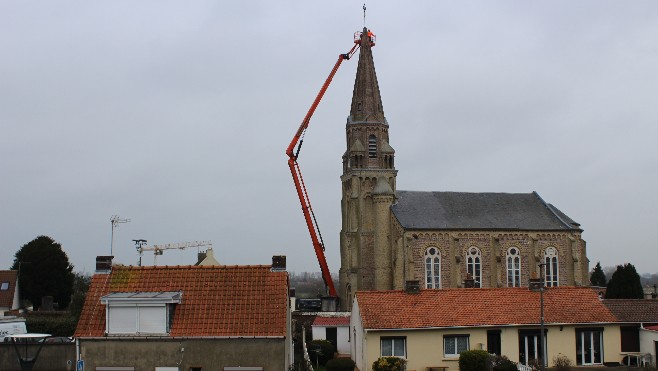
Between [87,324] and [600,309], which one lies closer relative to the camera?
[87,324]

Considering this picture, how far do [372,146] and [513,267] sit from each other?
58.0ft

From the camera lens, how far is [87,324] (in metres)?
25.8

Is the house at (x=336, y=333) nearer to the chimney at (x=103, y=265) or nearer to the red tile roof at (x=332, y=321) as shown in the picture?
the red tile roof at (x=332, y=321)

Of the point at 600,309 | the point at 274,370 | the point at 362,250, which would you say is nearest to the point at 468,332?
the point at 600,309

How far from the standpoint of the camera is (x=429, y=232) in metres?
65.2

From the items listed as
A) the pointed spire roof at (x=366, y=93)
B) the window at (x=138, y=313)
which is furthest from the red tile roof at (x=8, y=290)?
the window at (x=138, y=313)

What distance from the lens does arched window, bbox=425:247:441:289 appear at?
214ft

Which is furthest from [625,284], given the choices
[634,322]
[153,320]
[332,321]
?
[153,320]

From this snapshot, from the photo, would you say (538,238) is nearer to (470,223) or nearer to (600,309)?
(470,223)

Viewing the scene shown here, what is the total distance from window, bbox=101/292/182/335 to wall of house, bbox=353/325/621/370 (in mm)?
10035

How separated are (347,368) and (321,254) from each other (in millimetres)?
35897

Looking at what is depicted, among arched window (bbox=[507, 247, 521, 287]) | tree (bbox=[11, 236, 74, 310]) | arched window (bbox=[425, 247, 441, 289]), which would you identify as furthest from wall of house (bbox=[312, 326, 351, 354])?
tree (bbox=[11, 236, 74, 310])

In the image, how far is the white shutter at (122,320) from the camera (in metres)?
25.4

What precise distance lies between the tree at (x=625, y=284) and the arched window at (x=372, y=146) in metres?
25.2
